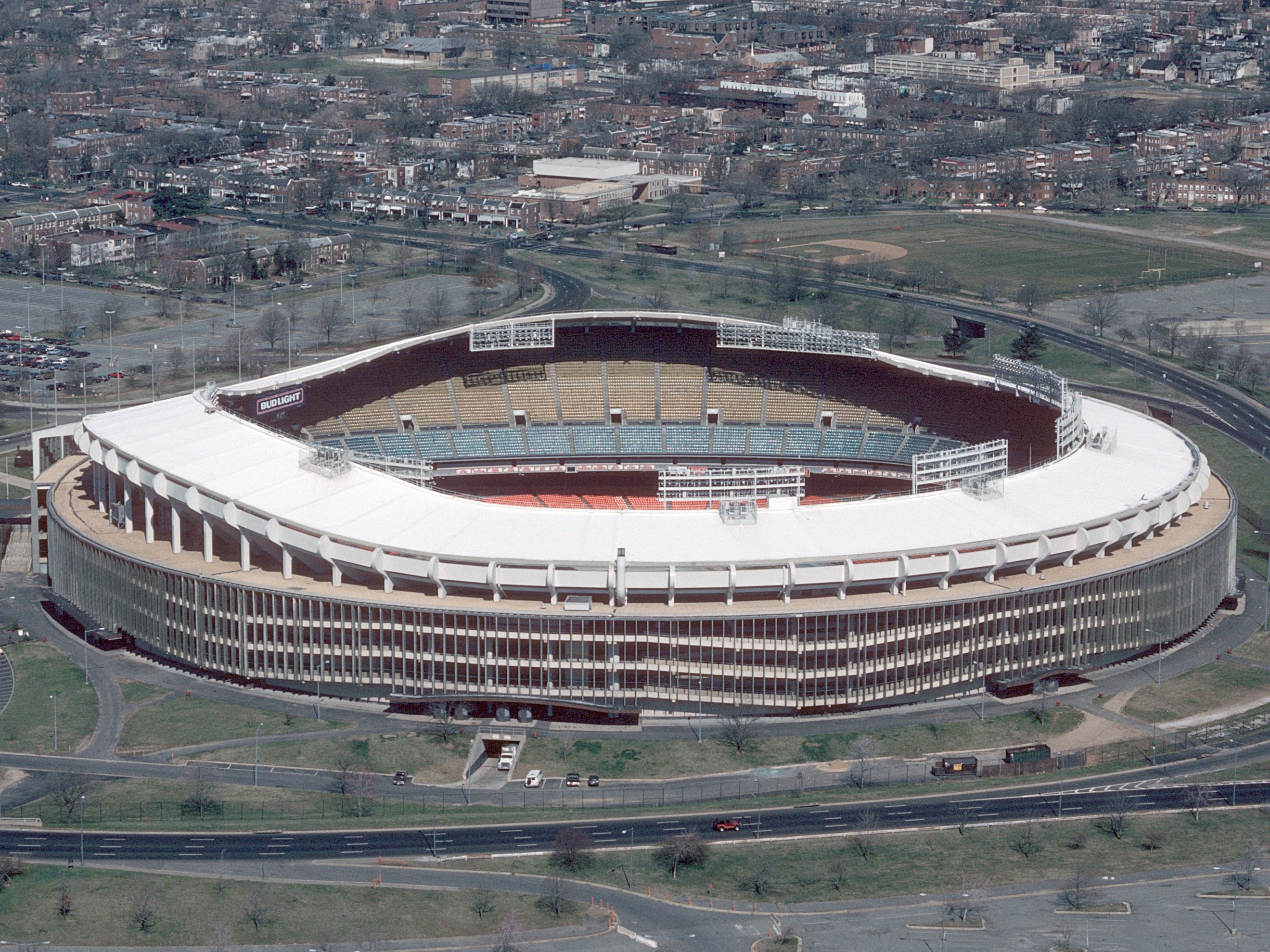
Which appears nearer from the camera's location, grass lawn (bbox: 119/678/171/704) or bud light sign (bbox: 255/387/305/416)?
grass lawn (bbox: 119/678/171/704)

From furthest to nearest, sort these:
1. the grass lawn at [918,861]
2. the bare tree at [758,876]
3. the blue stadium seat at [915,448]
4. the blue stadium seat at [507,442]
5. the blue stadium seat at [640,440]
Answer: the blue stadium seat at [640,440] < the blue stadium seat at [507,442] < the blue stadium seat at [915,448] < the grass lawn at [918,861] < the bare tree at [758,876]

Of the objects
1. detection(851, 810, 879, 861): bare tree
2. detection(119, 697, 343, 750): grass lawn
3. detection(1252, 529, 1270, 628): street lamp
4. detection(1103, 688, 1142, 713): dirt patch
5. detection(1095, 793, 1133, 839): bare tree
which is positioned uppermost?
detection(851, 810, 879, 861): bare tree

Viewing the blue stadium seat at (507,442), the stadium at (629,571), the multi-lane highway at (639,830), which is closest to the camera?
the multi-lane highway at (639,830)

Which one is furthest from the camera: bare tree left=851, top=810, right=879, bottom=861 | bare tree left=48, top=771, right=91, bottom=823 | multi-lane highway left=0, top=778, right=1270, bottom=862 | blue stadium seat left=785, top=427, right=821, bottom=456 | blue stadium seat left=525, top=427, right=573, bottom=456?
blue stadium seat left=525, top=427, right=573, bottom=456

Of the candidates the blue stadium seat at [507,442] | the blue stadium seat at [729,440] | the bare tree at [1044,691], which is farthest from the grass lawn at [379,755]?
the blue stadium seat at [729,440]

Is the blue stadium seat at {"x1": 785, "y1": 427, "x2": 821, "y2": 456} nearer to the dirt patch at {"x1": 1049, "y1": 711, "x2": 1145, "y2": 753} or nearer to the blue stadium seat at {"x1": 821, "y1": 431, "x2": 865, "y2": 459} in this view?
the blue stadium seat at {"x1": 821, "y1": 431, "x2": 865, "y2": 459}

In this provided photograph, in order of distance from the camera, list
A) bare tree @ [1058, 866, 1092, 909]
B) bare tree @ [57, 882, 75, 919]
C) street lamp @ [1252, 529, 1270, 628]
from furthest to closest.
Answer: street lamp @ [1252, 529, 1270, 628], bare tree @ [1058, 866, 1092, 909], bare tree @ [57, 882, 75, 919]

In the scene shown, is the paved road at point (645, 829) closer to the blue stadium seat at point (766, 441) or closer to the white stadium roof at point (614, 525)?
the white stadium roof at point (614, 525)

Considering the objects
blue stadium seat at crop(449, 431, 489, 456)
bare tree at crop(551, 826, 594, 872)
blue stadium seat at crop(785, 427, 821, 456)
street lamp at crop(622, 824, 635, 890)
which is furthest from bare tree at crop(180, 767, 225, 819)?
blue stadium seat at crop(785, 427, 821, 456)
